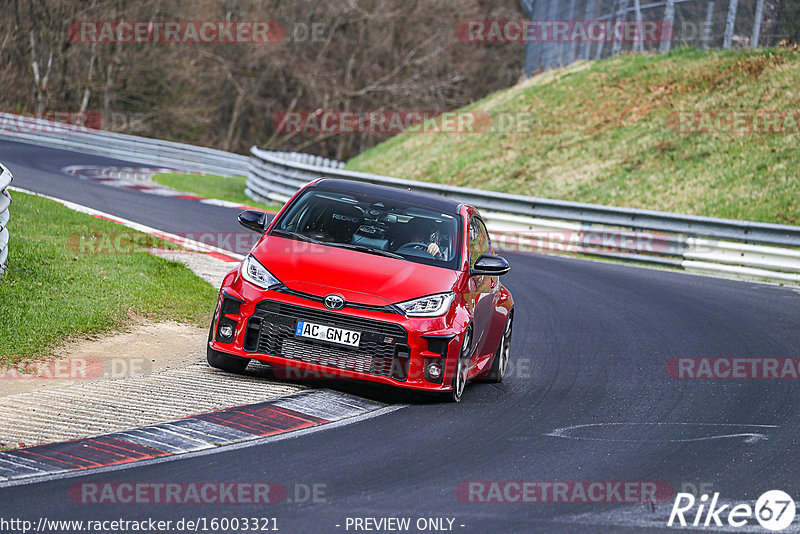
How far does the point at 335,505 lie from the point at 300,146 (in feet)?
178

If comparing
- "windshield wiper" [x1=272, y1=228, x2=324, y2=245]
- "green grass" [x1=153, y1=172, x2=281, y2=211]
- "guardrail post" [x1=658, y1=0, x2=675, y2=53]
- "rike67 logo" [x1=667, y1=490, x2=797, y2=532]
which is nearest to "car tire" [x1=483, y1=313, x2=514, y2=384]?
"windshield wiper" [x1=272, y1=228, x2=324, y2=245]

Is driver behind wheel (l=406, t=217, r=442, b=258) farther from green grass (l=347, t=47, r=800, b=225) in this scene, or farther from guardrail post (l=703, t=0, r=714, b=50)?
guardrail post (l=703, t=0, r=714, b=50)

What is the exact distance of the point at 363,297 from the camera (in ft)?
25.8

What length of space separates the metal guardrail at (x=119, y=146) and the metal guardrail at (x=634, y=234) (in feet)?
45.1

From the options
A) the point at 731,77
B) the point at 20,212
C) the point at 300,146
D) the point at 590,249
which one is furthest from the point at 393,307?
the point at 300,146

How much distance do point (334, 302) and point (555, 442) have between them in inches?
73.3

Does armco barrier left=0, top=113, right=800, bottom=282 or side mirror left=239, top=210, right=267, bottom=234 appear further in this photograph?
armco barrier left=0, top=113, right=800, bottom=282

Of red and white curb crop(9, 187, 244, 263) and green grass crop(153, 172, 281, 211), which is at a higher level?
red and white curb crop(9, 187, 244, 263)

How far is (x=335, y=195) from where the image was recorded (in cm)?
Result: 933

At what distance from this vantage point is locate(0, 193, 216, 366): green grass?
9281 millimetres

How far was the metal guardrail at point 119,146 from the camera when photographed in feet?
114

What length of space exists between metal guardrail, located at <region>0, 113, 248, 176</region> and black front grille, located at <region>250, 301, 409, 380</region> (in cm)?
2878

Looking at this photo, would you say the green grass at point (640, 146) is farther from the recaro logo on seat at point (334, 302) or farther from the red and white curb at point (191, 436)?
the red and white curb at point (191, 436)

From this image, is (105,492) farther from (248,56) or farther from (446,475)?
(248,56)
